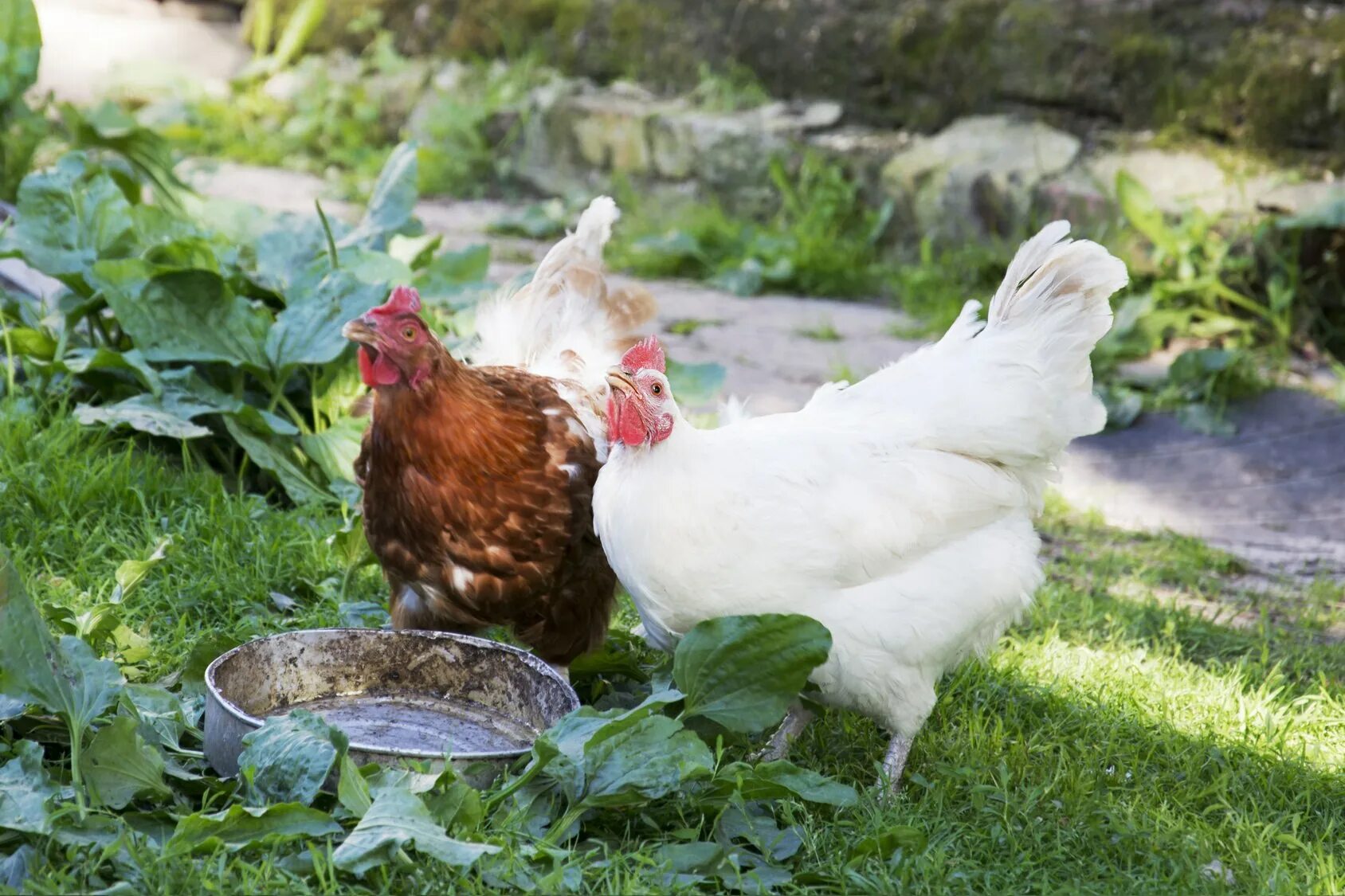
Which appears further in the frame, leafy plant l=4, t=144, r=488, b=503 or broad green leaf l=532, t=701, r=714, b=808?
leafy plant l=4, t=144, r=488, b=503

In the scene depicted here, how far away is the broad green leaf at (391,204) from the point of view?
14.7ft

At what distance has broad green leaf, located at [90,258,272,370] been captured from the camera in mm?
3756

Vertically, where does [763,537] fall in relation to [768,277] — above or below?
above

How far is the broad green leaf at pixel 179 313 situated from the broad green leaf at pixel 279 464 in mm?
203

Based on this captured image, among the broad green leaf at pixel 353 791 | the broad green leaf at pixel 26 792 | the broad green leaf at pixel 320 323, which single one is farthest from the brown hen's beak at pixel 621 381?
the broad green leaf at pixel 320 323

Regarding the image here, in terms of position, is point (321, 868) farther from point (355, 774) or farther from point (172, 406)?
point (172, 406)

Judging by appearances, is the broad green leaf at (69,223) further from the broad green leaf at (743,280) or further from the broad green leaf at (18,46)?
the broad green leaf at (743,280)

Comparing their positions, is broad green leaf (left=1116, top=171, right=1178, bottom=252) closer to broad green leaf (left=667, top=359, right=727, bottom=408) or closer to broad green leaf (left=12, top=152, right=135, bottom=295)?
broad green leaf (left=667, top=359, right=727, bottom=408)

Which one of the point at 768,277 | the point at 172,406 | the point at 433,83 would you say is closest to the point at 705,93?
the point at 768,277

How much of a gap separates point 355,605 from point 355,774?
1.17 metres

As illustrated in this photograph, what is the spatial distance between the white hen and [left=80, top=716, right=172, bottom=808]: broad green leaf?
0.89m

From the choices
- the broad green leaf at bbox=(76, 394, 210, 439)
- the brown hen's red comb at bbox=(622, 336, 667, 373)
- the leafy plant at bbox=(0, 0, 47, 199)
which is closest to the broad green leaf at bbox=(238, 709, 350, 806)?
the brown hen's red comb at bbox=(622, 336, 667, 373)

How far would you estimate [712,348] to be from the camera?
19.5 ft

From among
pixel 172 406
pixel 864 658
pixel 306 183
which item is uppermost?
pixel 864 658
